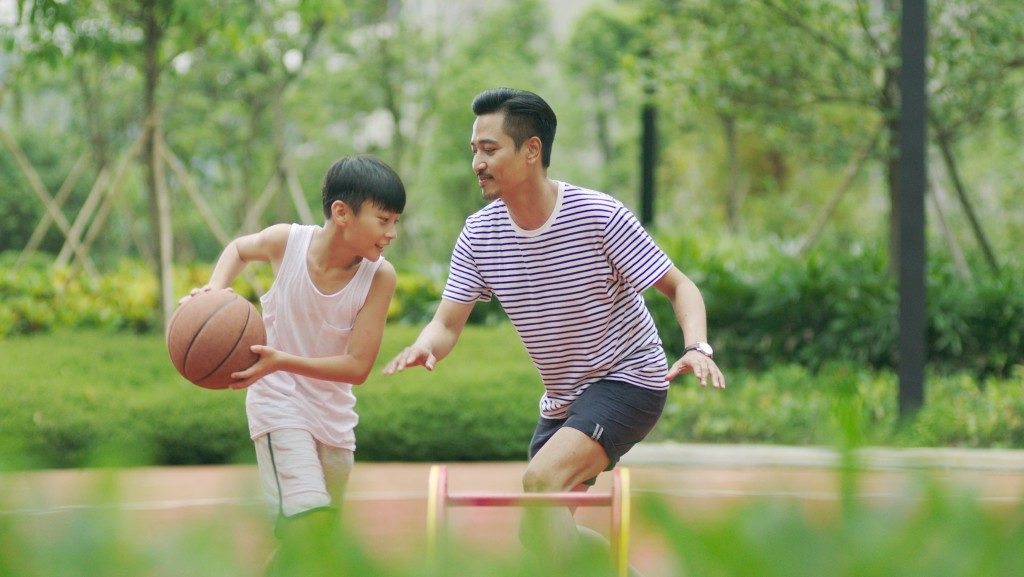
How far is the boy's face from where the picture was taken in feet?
13.5

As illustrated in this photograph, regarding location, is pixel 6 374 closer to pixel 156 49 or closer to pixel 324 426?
pixel 156 49

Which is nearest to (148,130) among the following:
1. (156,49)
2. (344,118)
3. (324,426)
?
(156,49)

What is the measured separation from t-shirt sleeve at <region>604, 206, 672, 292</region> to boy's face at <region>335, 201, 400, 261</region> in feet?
2.28

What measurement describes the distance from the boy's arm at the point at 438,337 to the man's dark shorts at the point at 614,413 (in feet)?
1.51

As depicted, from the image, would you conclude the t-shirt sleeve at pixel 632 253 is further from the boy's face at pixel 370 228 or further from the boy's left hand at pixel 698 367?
the boy's face at pixel 370 228

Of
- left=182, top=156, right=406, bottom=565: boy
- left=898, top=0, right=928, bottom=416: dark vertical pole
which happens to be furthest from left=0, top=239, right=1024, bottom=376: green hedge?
left=182, top=156, right=406, bottom=565: boy

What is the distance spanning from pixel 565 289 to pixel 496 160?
Answer: 0.47 metres

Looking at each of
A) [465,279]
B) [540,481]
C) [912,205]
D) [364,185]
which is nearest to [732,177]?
[912,205]

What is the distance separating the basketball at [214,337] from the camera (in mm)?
3949

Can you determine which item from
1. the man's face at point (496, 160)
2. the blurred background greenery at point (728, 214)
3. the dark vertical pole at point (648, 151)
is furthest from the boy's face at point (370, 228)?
the dark vertical pole at point (648, 151)

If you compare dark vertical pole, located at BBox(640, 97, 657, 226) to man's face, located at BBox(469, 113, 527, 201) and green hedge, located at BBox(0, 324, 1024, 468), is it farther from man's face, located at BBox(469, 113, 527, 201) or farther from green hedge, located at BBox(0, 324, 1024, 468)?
man's face, located at BBox(469, 113, 527, 201)

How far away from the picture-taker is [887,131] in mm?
12398

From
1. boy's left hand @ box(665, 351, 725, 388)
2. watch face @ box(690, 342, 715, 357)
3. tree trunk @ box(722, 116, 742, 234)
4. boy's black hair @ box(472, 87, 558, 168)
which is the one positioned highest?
boy's black hair @ box(472, 87, 558, 168)

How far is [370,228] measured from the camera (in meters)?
4.13
